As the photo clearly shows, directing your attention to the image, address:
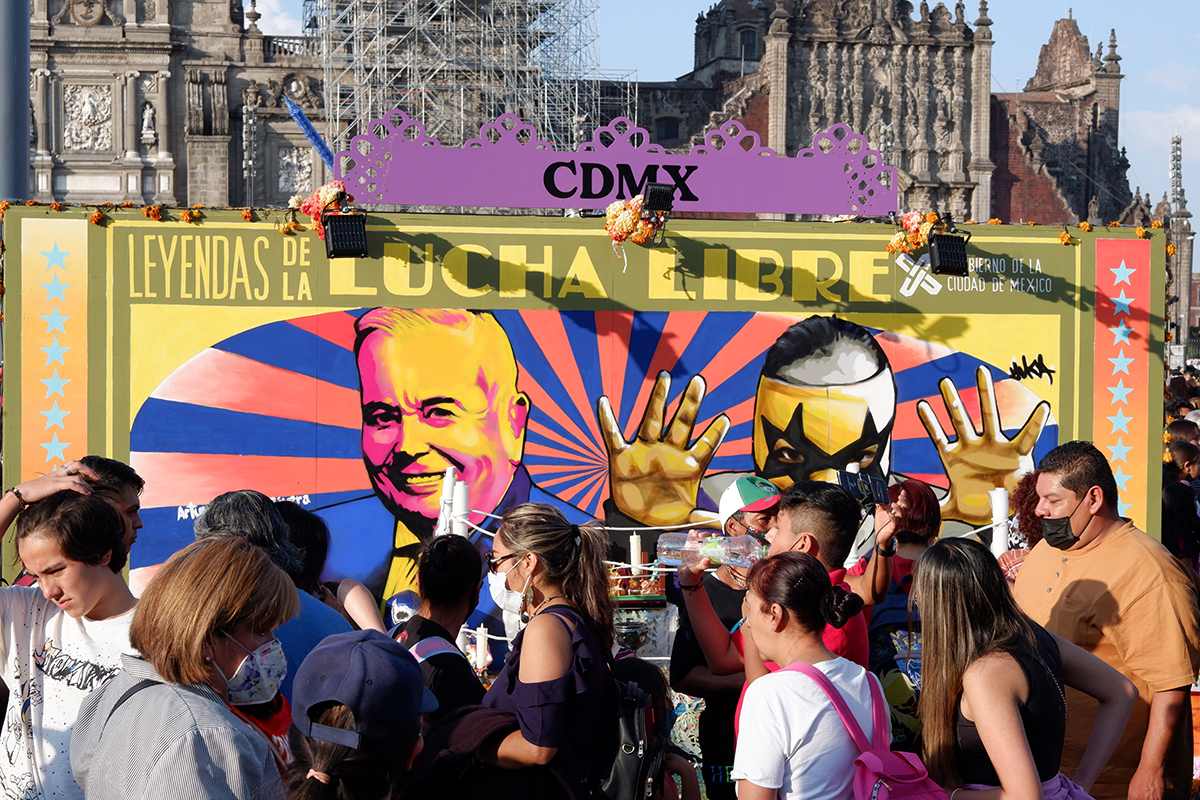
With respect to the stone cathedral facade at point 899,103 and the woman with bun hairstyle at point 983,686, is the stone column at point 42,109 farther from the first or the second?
the woman with bun hairstyle at point 983,686

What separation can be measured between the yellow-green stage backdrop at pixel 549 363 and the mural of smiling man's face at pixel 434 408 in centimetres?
2

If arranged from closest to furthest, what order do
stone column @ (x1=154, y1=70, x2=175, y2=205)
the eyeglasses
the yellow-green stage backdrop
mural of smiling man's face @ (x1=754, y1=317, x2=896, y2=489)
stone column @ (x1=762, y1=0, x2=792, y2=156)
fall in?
the eyeglasses
the yellow-green stage backdrop
mural of smiling man's face @ (x1=754, y1=317, x2=896, y2=489)
stone column @ (x1=154, y1=70, x2=175, y2=205)
stone column @ (x1=762, y1=0, x2=792, y2=156)

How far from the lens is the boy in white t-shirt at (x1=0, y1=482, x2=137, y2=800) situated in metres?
3.35

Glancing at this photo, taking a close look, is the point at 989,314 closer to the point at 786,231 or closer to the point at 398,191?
the point at 786,231

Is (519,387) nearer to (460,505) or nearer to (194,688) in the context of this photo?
(460,505)

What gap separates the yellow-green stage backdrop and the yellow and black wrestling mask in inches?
0.6

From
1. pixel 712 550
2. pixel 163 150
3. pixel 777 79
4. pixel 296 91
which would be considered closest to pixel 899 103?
pixel 777 79

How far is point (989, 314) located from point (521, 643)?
5.67 m

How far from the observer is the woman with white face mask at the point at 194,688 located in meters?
2.59

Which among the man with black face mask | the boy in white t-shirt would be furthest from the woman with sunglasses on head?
the man with black face mask

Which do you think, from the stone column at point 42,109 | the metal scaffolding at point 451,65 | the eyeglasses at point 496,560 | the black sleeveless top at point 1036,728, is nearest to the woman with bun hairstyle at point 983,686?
the black sleeveless top at point 1036,728

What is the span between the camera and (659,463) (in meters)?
7.94

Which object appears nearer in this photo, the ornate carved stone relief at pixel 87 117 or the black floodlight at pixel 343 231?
the black floodlight at pixel 343 231

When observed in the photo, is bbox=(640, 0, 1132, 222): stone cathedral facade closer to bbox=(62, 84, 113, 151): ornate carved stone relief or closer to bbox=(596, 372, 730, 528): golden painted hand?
bbox=(62, 84, 113, 151): ornate carved stone relief
